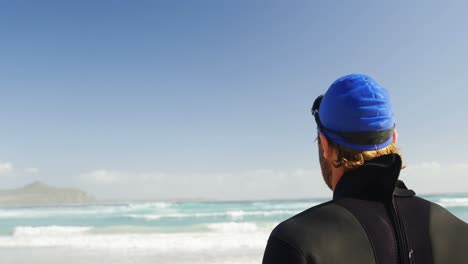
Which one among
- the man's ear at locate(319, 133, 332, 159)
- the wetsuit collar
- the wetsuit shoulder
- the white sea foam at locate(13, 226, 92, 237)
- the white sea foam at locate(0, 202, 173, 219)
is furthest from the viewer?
the white sea foam at locate(0, 202, 173, 219)

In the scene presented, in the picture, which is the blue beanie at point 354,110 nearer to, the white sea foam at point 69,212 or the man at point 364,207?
the man at point 364,207

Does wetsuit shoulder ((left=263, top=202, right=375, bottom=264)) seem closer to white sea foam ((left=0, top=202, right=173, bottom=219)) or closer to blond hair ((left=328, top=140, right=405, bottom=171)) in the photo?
blond hair ((left=328, top=140, right=405, bottom=171))

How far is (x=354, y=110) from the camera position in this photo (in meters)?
1.27

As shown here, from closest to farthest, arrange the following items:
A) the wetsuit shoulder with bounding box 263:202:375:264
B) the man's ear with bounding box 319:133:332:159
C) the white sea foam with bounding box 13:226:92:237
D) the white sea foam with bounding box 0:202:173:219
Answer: the wetsuit shoulder with bounding box 263:202:375:264 < the man's ear with bounding box 319:133:332:159 < the white sea foam with bounding box 13:226:92:237 < the white sea foam with bounding box 0:202:173:219

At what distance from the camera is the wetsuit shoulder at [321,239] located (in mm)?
1084

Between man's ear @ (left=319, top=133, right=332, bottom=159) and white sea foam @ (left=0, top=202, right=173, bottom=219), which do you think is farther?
white sea foam @ (left=0, top=202, right=173, bottom=219)

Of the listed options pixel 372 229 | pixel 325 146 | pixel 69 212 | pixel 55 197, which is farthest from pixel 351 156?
pixel 55 197

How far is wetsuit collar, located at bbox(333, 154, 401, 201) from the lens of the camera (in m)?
1.22

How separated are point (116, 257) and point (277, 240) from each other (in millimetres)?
11242

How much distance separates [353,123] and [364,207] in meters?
0.25

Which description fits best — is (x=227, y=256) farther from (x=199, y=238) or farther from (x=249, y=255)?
(x=199, y=238)

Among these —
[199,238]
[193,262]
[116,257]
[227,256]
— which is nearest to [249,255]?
[227,256]

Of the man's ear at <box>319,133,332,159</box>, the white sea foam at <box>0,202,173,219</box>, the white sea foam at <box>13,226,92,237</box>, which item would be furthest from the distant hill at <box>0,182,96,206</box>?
the man's ear at <box>319,133,332,159</box>

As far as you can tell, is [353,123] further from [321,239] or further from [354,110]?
[321,239]
